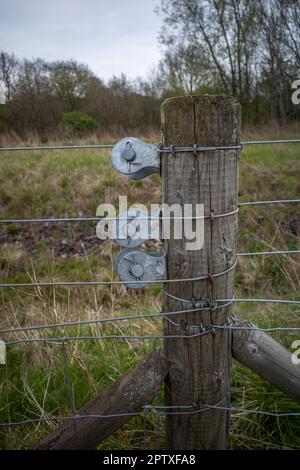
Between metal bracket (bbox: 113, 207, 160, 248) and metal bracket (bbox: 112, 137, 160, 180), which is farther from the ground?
metal bracket (bbox: 112, 137, 160, 180)

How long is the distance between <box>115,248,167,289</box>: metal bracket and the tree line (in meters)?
11.9

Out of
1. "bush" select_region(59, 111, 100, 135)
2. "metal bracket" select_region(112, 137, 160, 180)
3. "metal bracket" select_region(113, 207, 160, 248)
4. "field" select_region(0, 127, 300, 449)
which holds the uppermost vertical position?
"bush" select_region(59, 111, 100, 135)

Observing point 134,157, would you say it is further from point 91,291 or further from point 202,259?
point 91,291

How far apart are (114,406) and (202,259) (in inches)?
24.6

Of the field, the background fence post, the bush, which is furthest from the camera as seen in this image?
the bush

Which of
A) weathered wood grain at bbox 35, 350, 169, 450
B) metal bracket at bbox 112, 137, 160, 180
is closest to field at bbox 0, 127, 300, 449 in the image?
weathered wood grain at bbox 35, 350, 169, 450

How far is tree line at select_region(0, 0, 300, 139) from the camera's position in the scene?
13.4 meters

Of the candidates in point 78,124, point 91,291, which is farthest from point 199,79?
point 91,291

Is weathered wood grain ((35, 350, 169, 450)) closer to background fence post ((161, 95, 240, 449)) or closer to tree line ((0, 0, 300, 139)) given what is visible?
background fence post ((161, 95, 240, 449))

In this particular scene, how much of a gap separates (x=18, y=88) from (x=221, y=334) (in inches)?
639

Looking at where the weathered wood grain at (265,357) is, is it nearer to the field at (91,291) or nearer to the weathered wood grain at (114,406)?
the weathered wood grain at (114,406)

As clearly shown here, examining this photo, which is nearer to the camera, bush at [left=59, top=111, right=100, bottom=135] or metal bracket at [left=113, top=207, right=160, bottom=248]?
metal bracket at [left=113, top=207, right=160, bottom=248]

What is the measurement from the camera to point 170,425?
1327mm
